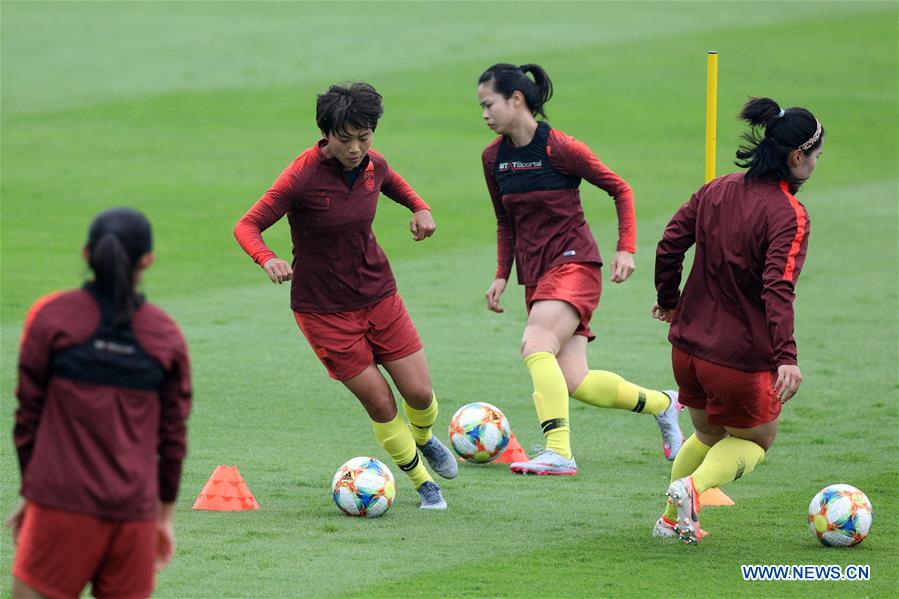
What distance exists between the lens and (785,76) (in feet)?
104

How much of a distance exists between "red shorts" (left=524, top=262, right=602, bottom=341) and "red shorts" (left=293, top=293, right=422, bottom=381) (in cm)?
106

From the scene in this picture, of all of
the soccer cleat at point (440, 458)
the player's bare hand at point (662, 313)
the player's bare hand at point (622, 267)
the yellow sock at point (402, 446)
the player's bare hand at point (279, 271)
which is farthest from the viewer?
the player's bare hand at point (622, 267)

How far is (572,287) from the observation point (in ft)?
27.2

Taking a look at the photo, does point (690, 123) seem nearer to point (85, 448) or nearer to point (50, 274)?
point (50, 274)

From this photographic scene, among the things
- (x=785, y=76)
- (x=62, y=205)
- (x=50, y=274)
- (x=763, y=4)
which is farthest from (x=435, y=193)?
(x=763, y=4)

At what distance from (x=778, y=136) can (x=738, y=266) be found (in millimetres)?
612

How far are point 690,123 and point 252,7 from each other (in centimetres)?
1501

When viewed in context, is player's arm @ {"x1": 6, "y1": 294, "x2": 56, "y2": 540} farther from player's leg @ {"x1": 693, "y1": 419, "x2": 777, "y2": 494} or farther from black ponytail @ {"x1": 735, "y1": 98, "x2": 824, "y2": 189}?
black ponytail @ {"x1": 735, "y1": 98, "x2": 824, "y2": 189}

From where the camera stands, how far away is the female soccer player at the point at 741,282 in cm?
635

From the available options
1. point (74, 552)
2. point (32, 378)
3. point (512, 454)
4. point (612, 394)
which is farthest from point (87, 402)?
point (612, 394)

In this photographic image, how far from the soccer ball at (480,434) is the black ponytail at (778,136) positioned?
2582 millimetres

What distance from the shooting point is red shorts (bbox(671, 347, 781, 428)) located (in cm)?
647

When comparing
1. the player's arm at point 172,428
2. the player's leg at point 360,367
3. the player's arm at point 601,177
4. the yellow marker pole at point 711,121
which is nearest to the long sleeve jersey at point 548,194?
the player's arm at point 601,177

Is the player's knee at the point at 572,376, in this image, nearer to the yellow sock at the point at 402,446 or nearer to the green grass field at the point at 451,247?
the green grass field at the point at 451,247
